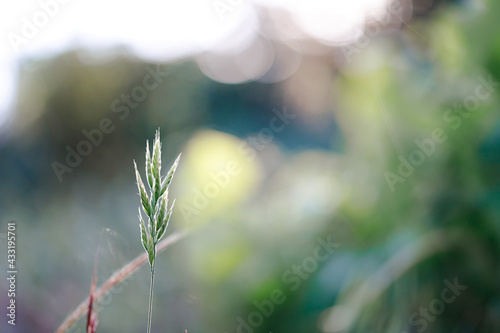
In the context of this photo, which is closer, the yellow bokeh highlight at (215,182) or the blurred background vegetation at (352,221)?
the blurred background vegetation at (352,221)

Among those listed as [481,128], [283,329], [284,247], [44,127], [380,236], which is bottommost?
[44,127]

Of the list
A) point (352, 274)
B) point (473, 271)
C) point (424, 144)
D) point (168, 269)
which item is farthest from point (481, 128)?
point (168, 269)

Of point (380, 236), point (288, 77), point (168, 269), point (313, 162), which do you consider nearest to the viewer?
point (380, 236)

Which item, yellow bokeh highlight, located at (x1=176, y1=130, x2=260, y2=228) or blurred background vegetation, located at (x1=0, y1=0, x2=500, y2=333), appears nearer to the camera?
blurred background vegetation, located at (x1=0, y1=0, x2=500, y2=333)

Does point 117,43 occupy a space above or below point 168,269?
above

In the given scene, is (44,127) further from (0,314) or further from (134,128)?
(0,314)

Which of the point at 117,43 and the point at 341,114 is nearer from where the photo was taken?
the point at 341,114

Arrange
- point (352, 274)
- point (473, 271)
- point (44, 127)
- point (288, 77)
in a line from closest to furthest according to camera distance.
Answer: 1. point (473, 271)
2. point (352, 274)
3. point (44, 127)
4. point (288, 77)

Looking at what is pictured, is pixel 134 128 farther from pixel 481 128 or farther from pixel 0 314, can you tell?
pixel 481 128

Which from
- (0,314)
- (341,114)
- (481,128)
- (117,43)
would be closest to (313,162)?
(341,114)
